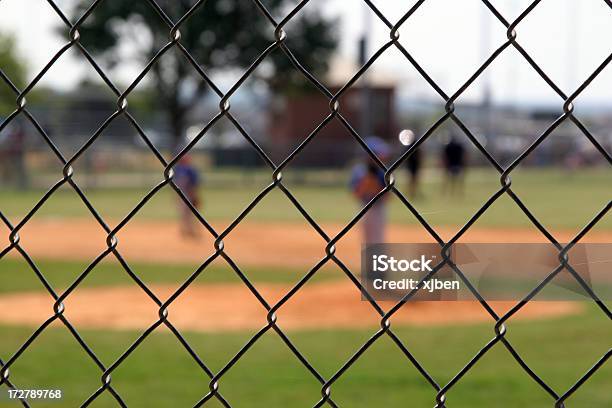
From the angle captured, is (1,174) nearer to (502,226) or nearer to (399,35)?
(502,226)

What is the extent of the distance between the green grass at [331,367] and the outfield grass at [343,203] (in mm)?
7935

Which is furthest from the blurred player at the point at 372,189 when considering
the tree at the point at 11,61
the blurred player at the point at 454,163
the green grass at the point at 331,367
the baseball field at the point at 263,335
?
the tree at the point at 11,61

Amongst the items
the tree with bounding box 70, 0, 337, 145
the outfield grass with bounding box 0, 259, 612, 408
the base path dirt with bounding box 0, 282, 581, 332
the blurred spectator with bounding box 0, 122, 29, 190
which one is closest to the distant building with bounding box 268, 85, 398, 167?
the tree with bounding box 70, 0, 337, 145

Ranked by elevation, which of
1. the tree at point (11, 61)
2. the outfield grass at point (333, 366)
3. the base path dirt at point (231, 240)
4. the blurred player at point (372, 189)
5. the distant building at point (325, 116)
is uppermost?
the tree at point (11, 61)

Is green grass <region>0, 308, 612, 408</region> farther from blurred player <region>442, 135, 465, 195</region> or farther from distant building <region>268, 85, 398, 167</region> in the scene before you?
distant building <region>268, 85, 398, 167</region>

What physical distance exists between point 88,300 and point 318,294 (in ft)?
8.20

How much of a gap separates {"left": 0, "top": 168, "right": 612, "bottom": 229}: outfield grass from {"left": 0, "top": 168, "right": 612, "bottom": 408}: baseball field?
10.6ft

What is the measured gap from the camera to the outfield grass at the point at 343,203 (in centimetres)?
1973

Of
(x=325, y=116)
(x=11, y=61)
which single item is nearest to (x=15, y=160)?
(x=11, y=61)

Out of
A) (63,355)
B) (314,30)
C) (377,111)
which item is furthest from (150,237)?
(377,111)

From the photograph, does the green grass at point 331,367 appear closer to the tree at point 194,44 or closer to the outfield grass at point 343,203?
the outfield grass at point 343,203

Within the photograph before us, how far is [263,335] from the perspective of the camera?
7727mm

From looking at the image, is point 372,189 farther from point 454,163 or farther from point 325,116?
point 325,116

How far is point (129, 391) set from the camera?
18.8 feet
